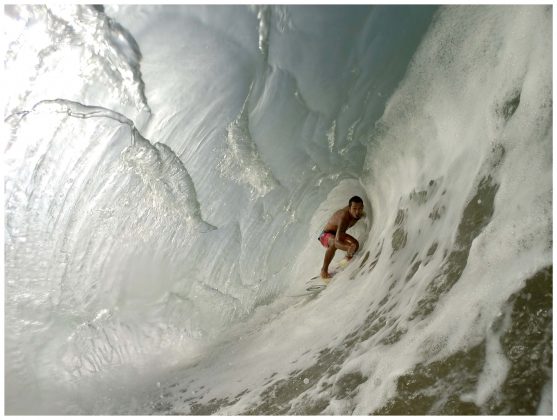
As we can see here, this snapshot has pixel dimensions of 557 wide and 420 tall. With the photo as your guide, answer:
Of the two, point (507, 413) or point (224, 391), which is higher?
point (224, 391)

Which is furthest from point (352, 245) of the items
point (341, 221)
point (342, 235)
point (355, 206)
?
point (355, 206)

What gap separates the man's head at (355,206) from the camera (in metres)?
4.06

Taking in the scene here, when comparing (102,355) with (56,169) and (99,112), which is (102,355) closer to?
(56,169)

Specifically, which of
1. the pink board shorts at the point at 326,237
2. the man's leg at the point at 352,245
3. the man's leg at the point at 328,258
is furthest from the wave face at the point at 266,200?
the pink board shorts at the point at 326,237

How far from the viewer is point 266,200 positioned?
A: 14.4 ft

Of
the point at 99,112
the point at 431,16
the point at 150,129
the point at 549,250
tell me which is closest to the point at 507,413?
the point at 549,250

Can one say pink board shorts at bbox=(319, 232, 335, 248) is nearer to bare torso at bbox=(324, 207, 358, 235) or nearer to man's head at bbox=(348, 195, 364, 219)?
bare torso at bbox=(324, 207, 358, 235)

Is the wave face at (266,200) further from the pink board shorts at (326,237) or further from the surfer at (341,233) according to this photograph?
the pink board shorts at (326,237)

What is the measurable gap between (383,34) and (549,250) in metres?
1.94

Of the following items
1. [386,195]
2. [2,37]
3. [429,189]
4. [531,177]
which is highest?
[2,37]

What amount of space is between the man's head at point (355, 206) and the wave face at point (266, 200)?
9.9 inches

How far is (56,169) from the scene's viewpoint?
12.2ft

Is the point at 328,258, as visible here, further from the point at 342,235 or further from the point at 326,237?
the point at 342,235

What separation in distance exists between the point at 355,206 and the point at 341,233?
314mm
